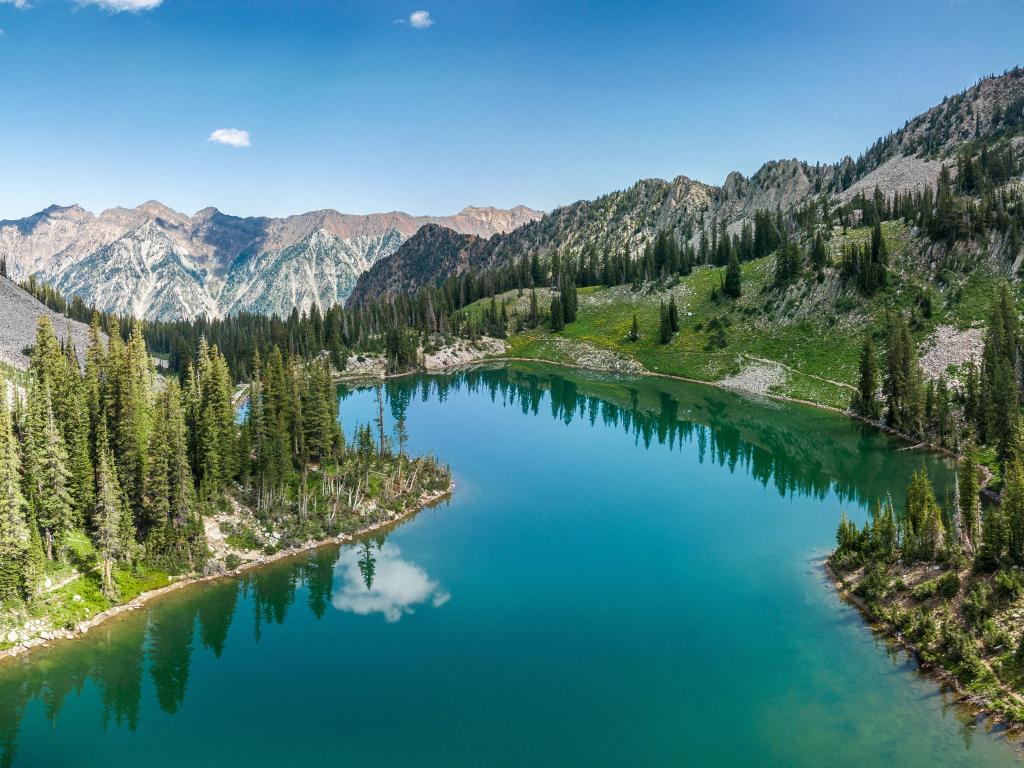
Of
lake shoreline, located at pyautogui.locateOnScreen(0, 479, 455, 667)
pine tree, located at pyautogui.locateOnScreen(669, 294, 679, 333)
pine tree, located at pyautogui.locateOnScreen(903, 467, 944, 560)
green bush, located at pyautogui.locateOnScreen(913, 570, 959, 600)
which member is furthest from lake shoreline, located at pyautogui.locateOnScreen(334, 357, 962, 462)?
lake shoreline, located at pyautogui.locateOnScreen(0, 479, 455, 667)

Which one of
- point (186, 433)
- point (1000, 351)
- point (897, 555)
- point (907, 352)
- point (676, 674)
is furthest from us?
point (907, 352)

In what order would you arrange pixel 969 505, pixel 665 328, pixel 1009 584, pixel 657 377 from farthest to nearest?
pixel 665 328
pixel 657 377
pixel 969 505
pixel 1009 584

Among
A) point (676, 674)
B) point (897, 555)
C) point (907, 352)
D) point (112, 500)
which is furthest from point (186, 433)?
point (907, 352)

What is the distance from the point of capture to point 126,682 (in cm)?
4072

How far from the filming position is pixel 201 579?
176 ft

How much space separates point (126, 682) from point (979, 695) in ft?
152

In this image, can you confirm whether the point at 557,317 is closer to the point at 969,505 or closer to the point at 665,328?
the point at 665,328

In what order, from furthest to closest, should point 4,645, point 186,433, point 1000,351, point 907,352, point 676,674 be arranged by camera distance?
point 907,352 < point 1000,351 < point 186,433 < point 4,645 < point 676,674

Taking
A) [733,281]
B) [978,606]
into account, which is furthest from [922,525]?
[733,281]

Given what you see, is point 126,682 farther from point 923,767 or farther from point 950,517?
point 950,517

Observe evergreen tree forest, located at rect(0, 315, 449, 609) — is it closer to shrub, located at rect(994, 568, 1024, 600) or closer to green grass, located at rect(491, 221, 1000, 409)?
shrub, located at rect(994, 568, 1024, 600)

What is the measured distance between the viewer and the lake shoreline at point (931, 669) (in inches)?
1303

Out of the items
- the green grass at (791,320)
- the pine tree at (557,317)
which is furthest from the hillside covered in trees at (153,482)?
the pine tree at (557,317)

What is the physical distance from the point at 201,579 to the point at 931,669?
4933 cm
